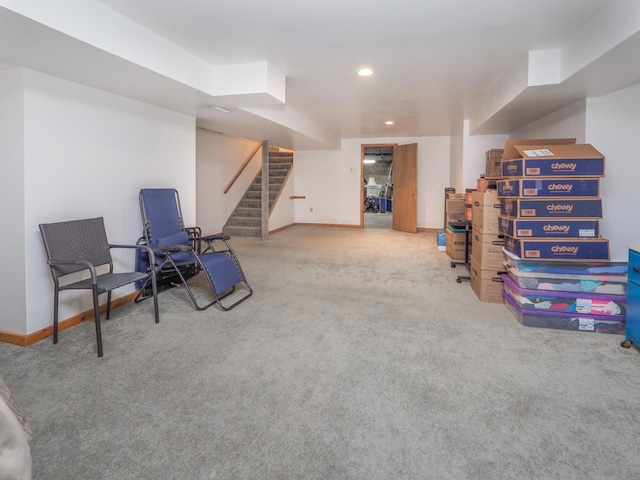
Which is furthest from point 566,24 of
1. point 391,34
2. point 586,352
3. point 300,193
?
point 300,193

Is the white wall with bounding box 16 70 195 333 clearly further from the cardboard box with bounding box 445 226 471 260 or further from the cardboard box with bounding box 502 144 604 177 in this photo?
the cardboard box with bounding box 445 226 471 260

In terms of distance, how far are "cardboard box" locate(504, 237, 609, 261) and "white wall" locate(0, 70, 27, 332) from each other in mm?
3942

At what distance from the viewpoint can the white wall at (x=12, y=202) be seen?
2.65 m

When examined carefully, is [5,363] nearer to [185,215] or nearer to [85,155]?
[85,155]

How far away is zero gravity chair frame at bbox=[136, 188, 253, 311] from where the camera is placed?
11.3 feet

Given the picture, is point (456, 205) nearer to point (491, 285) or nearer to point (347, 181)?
point (491, 285)

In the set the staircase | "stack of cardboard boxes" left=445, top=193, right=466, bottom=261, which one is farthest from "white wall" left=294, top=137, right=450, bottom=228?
"stack of cardboard boxes" left=445, top=193, right=466, bottom=261

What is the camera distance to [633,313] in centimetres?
255

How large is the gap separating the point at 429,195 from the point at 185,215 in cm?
586

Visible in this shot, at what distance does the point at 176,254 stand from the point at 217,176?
4.15 meters

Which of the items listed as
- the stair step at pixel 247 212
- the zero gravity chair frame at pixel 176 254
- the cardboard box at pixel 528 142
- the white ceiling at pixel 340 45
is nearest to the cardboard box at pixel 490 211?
the cardboard box at pixel 528 142

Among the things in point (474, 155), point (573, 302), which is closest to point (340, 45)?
point (573, 302)

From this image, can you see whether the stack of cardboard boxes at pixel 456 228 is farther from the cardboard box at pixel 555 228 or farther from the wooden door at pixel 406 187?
the cardboard box at pixel 555 228

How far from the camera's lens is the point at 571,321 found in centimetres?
290
